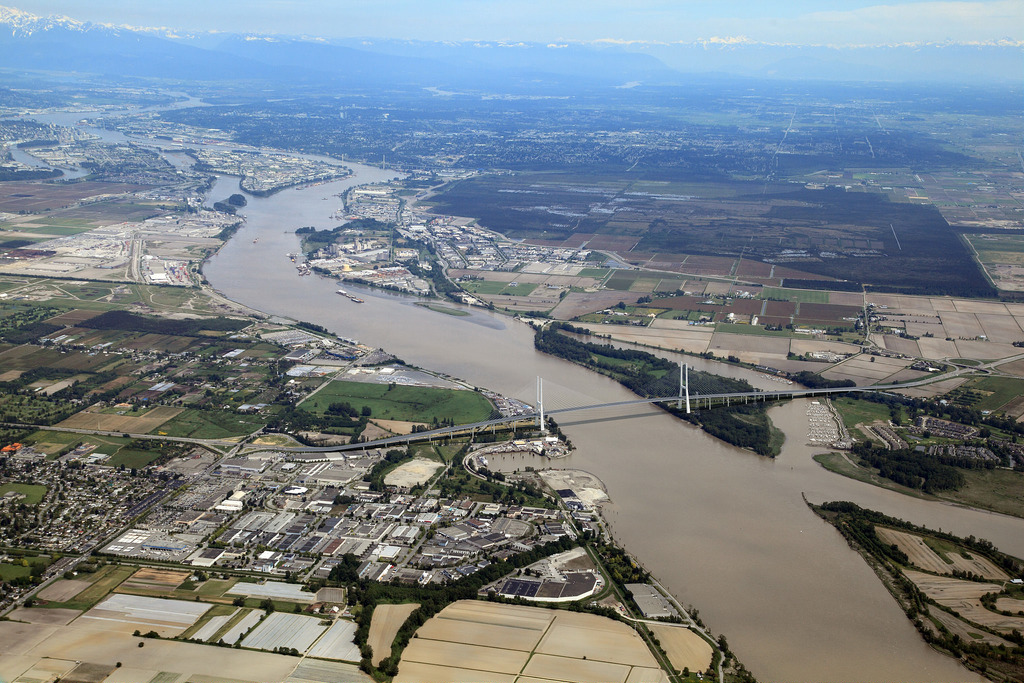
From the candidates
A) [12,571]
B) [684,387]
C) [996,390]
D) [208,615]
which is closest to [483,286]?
[684,387]

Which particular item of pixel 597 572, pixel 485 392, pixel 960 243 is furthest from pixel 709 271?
pixel 597 572

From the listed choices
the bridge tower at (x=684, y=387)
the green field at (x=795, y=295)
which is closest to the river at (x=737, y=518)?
the bridge tower at (x=684, y=387)

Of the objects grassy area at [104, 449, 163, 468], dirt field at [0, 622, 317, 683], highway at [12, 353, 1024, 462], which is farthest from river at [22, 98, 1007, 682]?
grassy area at [104, 449, 163, 468]

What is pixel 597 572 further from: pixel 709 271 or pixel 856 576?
pixel 709 271

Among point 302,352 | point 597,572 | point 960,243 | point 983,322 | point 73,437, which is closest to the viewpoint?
point 597,572

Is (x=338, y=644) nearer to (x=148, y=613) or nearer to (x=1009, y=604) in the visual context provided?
(x=148, y=613)

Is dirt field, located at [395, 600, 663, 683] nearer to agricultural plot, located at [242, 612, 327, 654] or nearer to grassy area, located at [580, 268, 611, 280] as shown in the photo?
agricultural plot, located at [242, 612, 327, 654]
